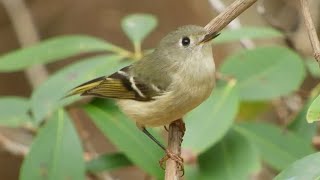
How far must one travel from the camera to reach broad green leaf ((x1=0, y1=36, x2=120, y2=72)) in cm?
233

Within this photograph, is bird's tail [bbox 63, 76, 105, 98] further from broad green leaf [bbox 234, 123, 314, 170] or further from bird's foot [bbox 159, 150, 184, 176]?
broad green leaf [bbox 234, 123, 314, 170]

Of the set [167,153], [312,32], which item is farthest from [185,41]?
[312,32]

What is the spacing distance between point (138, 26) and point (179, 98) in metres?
0.46

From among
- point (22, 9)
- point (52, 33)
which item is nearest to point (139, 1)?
point (52, 33)

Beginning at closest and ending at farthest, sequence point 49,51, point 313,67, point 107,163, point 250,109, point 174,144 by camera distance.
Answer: point 174,144 < point 107,163 < point 49,51 < point 313,67 < point 250,109

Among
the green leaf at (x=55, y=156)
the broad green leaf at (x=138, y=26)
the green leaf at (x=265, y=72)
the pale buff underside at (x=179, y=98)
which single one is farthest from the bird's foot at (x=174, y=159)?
the broad green leaf at (x=138, y=26)

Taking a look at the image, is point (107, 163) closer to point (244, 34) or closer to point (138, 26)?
point (138, 26)

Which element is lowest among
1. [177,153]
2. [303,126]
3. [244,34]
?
[177,153]

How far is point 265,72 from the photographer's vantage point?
235cm

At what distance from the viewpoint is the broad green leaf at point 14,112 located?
2248 millimetres

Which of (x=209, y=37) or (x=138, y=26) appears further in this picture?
(x=138, y=26)

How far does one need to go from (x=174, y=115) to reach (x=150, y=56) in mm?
273

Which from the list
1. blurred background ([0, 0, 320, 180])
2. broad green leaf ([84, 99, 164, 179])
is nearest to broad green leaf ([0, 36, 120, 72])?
broad green leaf ([84, 99, 164, 179])

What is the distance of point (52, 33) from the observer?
532 centimetres
